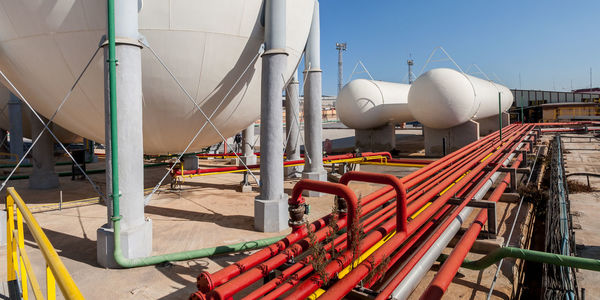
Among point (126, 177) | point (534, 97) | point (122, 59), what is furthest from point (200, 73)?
point (534, 97)

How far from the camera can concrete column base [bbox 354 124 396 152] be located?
846 inches

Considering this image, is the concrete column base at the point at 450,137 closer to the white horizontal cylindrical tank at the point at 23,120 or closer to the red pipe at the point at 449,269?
the red pipe at the point at 449,269

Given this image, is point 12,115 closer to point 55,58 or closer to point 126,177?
point 55,58

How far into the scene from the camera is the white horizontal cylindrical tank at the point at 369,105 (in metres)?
20.3

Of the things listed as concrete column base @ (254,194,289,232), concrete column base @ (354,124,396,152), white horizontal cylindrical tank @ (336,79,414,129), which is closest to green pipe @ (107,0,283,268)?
concrete column base @ (254,194,289,232)

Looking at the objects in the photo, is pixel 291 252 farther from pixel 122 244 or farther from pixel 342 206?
pixel 122 244

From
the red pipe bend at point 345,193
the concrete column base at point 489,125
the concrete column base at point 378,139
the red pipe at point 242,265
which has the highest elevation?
the concrete column base at point 489,125

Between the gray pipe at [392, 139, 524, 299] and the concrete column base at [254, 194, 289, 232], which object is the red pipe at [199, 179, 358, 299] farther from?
the concrete column base at [254, 194, 289, 232]

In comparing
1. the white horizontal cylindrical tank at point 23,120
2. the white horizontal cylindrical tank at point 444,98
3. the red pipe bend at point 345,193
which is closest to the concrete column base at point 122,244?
the red pipe bend at point 345,193

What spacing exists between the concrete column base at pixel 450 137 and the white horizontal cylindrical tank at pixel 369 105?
2.46 metres

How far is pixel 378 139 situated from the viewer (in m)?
21.6

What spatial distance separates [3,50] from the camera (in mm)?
6027

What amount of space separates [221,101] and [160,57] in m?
1.41

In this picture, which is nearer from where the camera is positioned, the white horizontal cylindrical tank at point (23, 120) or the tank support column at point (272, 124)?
the tank support column at point (272, 124)
